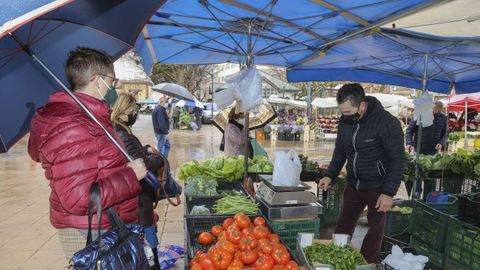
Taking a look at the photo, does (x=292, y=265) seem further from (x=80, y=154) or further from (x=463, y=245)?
(x=463, y=245)

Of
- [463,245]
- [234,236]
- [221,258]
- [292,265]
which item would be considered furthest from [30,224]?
[463,245]

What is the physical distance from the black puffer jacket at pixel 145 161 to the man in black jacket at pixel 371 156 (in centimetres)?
197

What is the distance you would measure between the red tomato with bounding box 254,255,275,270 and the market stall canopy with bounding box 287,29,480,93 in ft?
10.3

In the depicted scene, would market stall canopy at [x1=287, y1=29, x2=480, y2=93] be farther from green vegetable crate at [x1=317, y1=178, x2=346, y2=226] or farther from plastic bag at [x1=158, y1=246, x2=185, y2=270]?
plastic bag at [x1=158, y1=246, x2=185, y2=270]

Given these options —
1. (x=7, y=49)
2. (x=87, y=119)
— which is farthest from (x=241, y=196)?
(x=7, y=49)

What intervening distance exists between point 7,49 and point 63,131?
83 cm

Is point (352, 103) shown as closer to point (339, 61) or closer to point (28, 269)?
point (339, 61)

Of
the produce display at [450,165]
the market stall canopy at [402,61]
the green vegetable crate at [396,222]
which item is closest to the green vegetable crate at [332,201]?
the green vegetable crate at [396,222]

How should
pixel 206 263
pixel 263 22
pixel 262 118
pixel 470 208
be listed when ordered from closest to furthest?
1. pixel 206 263
2. pixel 470 208
3. pixel 263 22
4. pixel 262 118

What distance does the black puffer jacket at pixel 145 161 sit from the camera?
327 cm

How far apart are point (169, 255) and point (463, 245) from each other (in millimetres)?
3230

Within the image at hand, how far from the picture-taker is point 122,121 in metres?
3.47

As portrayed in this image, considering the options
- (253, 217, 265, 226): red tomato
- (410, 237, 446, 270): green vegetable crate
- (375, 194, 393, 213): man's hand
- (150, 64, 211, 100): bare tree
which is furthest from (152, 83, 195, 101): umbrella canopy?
(150, 64, 211, 100): bare tree

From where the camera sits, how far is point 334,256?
284 cm
